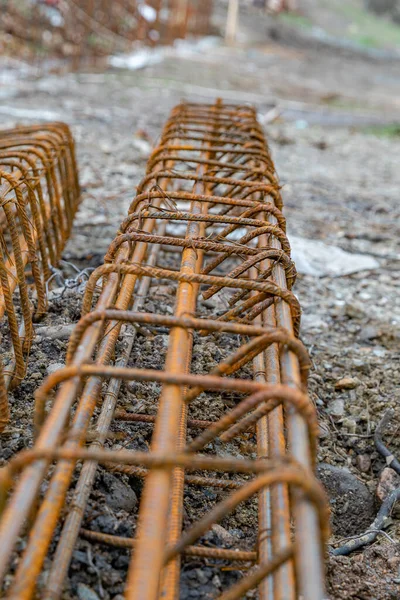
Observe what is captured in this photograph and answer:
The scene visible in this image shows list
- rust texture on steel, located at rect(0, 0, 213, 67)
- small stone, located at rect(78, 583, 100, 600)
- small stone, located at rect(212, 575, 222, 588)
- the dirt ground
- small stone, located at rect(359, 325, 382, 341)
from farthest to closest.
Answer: rust texture on steel, located at rect(0, 0, 213, 67), small stone, located at rect(359, 325, 382, 341), the dirt ground, small stone, located at rect(212, 575, 222, 588), small stone, located at rect(78, 583, 100, 600)

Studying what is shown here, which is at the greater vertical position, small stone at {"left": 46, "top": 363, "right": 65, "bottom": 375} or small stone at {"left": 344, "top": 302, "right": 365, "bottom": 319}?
small stone at {"left": 344, "top": 302, "right": 365, "bottom": 319}

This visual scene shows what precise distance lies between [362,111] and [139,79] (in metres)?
4.84

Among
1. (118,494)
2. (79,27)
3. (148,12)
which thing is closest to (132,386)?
(118,494)

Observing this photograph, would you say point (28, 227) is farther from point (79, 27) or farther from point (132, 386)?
point (79, 27)

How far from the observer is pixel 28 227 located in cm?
→ 315

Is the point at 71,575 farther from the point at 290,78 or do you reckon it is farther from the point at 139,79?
the point at 290,78

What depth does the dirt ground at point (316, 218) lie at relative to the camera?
2693 mm

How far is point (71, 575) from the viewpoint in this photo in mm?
1998

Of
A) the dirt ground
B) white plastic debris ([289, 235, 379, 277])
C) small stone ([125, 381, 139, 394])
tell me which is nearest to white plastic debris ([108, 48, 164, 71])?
the dirt ground

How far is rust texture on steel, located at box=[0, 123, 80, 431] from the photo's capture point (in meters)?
2.87

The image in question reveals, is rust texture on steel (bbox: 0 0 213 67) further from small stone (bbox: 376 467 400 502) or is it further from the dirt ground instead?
small stone (bbox: 376 467 400 502)

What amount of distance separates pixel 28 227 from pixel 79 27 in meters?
11.1

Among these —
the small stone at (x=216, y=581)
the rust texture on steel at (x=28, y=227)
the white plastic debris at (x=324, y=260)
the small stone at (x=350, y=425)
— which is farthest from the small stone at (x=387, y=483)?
the white plastic debris at (x=324, y=260)

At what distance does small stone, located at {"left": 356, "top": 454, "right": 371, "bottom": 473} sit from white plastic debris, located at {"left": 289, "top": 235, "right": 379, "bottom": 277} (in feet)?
6.54
